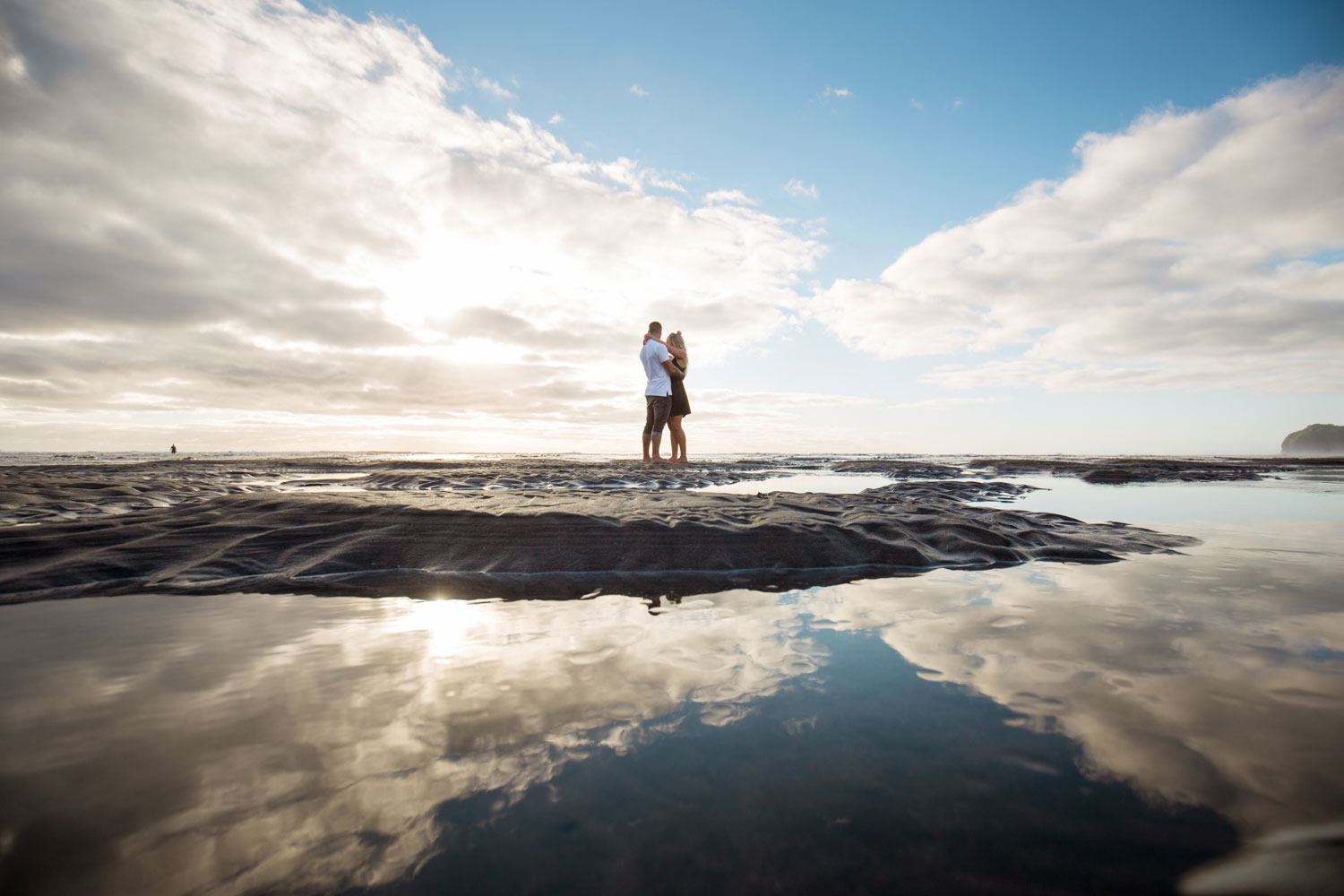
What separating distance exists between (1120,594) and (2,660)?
4.00m

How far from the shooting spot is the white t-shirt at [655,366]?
1190 cm

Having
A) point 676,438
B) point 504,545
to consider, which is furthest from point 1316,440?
point 504,545

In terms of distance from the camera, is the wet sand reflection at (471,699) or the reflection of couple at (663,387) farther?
the reflection of couple at (663,387)

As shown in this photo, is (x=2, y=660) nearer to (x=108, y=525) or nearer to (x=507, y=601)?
(x=507, y=601)

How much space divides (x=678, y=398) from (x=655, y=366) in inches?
49.9

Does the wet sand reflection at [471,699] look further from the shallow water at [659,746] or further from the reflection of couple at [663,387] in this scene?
the reflection of couple at [663,387]

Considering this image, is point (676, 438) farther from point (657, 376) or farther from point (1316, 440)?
point (1316, 440)

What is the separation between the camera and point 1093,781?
1.14 metres

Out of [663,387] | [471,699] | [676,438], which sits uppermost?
[663,387]

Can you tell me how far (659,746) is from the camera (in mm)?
1271

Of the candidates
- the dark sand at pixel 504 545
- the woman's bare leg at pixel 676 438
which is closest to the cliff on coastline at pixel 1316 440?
the woman's bare leg at pixel 676 438

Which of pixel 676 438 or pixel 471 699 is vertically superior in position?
pixel 676 438

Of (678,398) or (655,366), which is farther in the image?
(678,398)

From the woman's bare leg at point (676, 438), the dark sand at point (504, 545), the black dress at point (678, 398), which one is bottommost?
the dark sand at point (504, 545)
